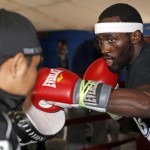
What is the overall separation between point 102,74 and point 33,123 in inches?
18.3

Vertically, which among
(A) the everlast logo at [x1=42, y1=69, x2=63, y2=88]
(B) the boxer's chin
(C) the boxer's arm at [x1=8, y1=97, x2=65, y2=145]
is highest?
(A) the everlast logo at [x1=42, y1=69, x2=63, y2=88]

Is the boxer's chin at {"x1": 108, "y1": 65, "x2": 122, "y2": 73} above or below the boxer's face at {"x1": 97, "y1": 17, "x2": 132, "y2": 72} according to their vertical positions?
below

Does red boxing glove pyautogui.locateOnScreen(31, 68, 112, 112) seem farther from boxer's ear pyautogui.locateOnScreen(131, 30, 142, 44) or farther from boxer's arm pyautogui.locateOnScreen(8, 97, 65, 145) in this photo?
boxer's ear pyautogui.locateOnScreen(131, 30, 142, 44)

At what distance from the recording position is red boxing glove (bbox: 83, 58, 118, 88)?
162cm

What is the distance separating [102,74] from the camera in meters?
1.63

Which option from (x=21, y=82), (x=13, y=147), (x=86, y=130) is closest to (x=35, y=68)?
(x=21, y=82)

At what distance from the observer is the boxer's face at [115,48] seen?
4.92 feet

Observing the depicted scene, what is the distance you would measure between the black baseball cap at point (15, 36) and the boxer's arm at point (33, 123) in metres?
0.46

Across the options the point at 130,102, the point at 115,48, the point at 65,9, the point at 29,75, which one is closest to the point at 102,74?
the point at 115,48

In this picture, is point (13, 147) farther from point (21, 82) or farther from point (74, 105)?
point (74, 105)

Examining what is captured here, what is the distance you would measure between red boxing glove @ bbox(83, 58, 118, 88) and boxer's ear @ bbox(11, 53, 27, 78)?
0.76m

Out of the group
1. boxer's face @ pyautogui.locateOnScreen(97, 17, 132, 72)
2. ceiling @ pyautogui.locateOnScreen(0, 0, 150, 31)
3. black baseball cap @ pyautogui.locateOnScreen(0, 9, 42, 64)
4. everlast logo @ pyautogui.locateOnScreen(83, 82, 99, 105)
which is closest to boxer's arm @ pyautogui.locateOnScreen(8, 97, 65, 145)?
everlast logo @ pyautogui.locateOnScreen(83, 82, 99, 105)

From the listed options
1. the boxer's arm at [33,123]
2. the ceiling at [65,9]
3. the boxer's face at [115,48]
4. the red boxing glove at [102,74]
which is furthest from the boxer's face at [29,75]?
the ceiling at [65,9]

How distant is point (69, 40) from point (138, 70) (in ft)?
16.7
